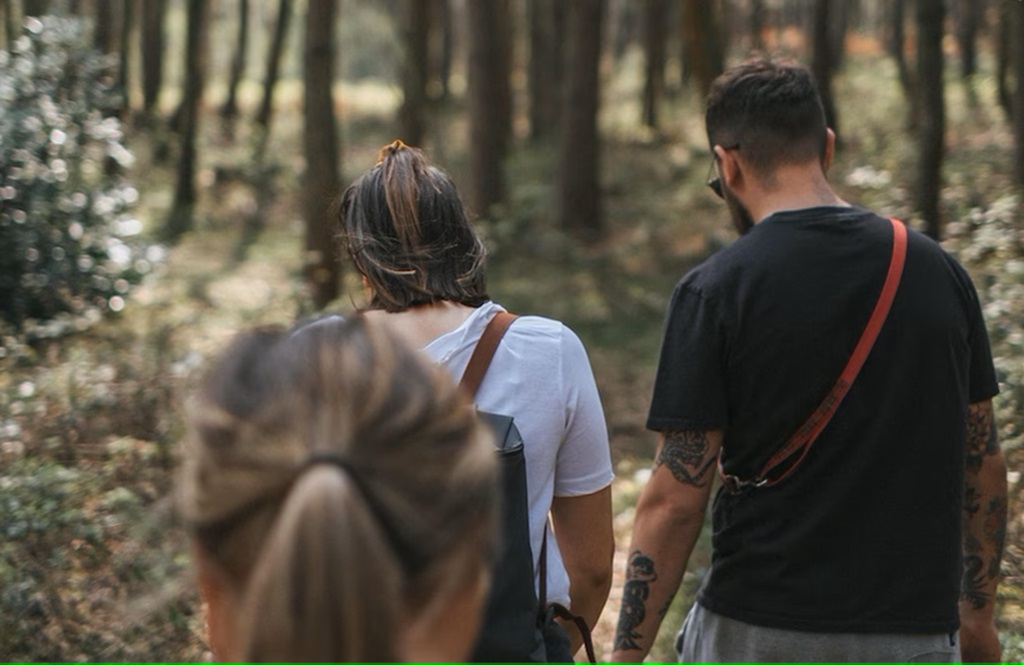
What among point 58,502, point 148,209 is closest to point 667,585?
point 58,502

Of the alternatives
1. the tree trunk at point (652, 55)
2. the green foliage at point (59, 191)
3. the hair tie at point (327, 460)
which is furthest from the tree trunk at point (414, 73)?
the hair tie at point (327, 460)

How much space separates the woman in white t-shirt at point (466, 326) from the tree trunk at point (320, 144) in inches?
406

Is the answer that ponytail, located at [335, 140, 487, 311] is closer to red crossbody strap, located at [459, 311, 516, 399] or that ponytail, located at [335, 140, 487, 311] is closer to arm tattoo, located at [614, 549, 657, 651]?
red crossbody strap, located at [459, 311, 516, 399]

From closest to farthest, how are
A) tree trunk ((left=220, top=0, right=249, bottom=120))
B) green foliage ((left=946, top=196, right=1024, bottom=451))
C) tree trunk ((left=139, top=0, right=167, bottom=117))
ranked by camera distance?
green foliage ((left=946, top=196, right=1024, bottom=451)) → tree trunk ((left=139, top=0, right=167, bottom=117)) → tree trunk ((left=220, top=0, right=249, bottom=120))

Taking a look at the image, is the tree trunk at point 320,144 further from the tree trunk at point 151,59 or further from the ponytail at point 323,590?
the tree trunk at point 151,59

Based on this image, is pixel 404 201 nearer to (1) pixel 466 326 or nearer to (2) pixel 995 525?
(1) pixel 466 326

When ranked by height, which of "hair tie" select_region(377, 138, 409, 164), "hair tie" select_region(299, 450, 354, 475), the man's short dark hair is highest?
the man's short dark hair

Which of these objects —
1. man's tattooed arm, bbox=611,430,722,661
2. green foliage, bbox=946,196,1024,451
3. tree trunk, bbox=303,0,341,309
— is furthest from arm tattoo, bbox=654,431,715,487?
tree trunk, bbox=303,0,341,309

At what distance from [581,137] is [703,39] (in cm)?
318

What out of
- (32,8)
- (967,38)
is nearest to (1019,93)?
(32,8)

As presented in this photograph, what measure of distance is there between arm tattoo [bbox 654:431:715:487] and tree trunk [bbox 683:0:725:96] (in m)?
16.8

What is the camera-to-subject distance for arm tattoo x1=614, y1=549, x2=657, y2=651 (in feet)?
10.3

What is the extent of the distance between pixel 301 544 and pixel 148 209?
22.3m

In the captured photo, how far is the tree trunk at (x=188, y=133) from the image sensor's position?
21.2m
